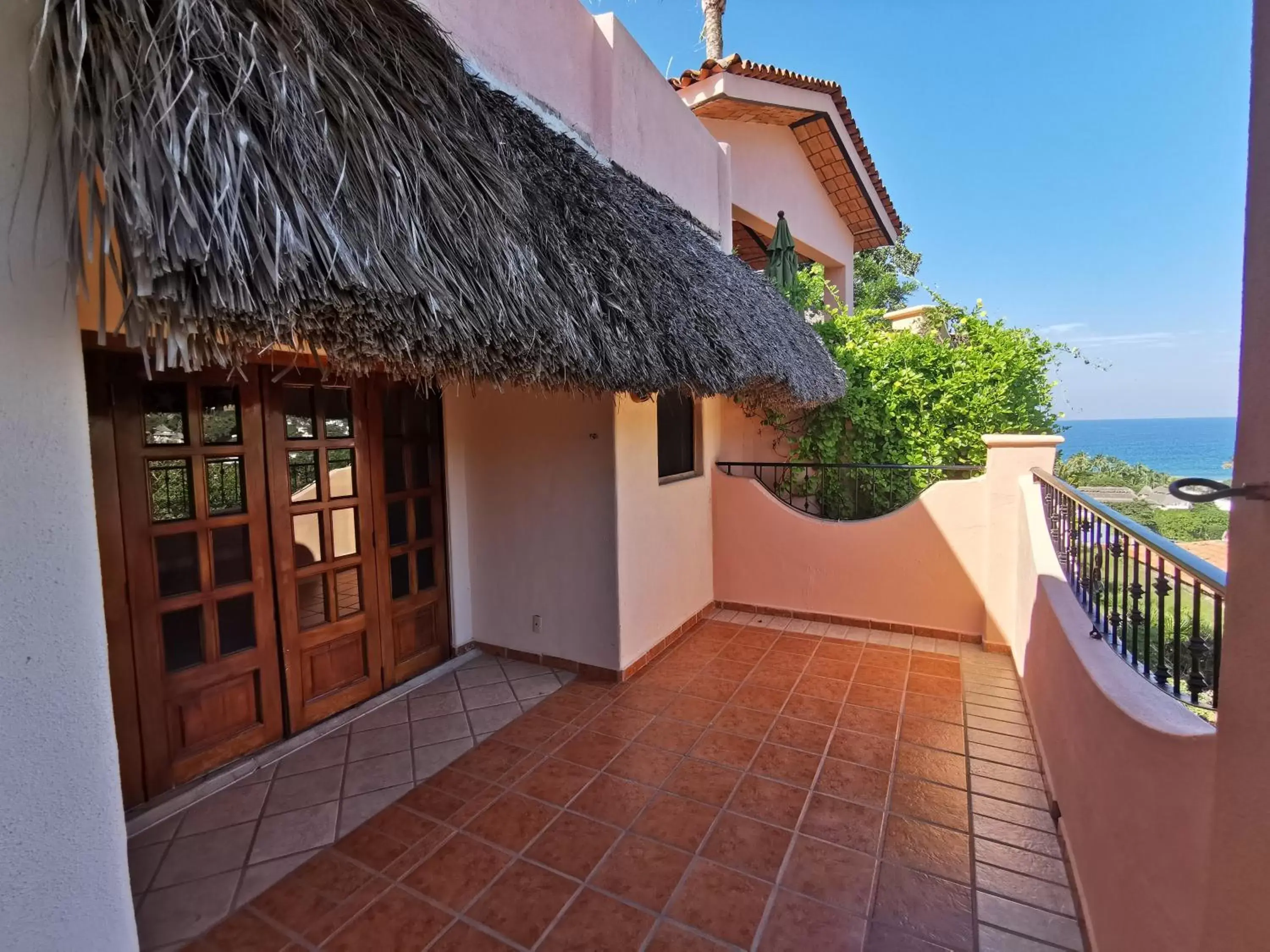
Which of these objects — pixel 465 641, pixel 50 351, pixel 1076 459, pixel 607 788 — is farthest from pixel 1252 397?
pixel 1076 459

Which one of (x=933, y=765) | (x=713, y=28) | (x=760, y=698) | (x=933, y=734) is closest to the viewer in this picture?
(x=933, y=765)

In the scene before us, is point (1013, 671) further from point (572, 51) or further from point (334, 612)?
point (572, 51)

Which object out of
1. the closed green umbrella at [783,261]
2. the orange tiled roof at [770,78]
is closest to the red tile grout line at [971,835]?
the closed green umbrella at [783,261]

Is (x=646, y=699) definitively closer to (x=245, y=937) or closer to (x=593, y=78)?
(x=245, y=937)

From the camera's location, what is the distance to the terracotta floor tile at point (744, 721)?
12.6 feet

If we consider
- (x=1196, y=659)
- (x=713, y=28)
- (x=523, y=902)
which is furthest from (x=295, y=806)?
(x=713, y=28)

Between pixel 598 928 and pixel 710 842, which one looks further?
pixel 710 842

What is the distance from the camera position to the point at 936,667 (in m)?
4.86

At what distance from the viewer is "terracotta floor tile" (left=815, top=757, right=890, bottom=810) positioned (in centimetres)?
313

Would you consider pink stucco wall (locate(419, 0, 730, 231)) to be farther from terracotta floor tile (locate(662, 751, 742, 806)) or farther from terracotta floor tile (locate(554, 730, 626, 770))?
terracotta floor tile (locate(662, 751, 742, 806))

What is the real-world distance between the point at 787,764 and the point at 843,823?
1.84 ft

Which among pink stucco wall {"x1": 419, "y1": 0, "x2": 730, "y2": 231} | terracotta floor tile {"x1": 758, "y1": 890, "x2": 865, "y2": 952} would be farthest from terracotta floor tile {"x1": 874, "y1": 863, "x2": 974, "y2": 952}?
pink stucco wall {"x1": 419, "y1": 0, "x2": 730, "y2": 231}

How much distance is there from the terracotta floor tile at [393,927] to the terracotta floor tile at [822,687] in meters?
2.92

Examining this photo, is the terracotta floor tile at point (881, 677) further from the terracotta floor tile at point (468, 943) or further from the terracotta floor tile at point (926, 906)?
the terracotta floor tile at point (468, 943)
